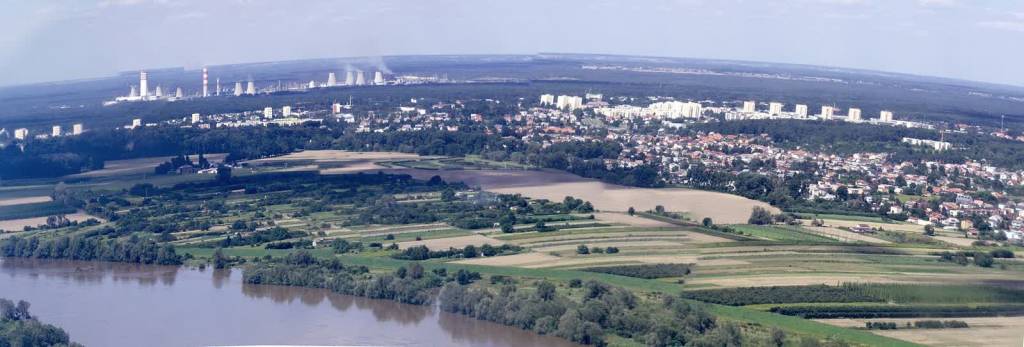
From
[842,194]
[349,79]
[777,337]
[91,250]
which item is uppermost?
[349,79]

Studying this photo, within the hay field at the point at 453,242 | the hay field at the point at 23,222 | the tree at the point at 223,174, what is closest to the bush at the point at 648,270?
the hay field at the point at 453,242

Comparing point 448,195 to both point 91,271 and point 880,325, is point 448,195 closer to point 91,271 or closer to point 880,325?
point 91,271

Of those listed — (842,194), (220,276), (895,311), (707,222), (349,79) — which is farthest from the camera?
(349,79)

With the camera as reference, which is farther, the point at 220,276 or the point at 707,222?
the point at 707,222

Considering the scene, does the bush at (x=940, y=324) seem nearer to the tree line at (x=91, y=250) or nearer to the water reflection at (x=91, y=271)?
the water reflection at (x=91, y=271)

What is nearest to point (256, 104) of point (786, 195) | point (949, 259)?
point (786, 195)

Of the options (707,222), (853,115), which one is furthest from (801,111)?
(707,222)
